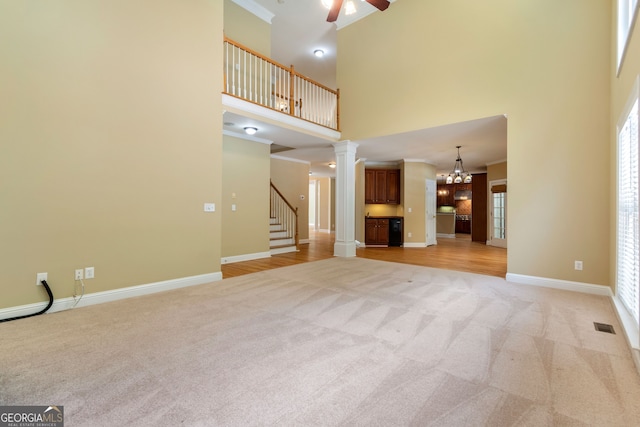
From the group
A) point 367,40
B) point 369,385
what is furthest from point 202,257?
point 367,40

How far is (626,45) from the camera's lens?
8.56ft

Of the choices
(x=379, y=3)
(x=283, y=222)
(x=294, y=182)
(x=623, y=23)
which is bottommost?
(x=283, y=222)

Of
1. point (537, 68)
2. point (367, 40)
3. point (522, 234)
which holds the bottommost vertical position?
point (522, 234)

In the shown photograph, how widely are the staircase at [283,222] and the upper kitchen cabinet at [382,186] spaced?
2496 mm

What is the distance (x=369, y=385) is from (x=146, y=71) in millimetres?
4319

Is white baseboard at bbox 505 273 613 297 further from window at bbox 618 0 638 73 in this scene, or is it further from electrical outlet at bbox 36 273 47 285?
electrical outlet at bbox 36 273 47 285

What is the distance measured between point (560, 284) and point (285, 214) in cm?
614

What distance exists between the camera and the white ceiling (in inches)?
214

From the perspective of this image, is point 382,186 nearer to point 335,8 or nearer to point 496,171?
point 496,171

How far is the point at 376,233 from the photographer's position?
28.7 feet

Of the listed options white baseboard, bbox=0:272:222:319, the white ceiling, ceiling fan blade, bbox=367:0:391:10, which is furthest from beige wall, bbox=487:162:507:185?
white baseboard, bbox=0:272:222:319

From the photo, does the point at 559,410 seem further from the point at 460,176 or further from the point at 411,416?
the point at 460,176

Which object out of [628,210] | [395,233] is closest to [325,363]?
[628,210]

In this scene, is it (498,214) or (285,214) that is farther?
(498,214)
